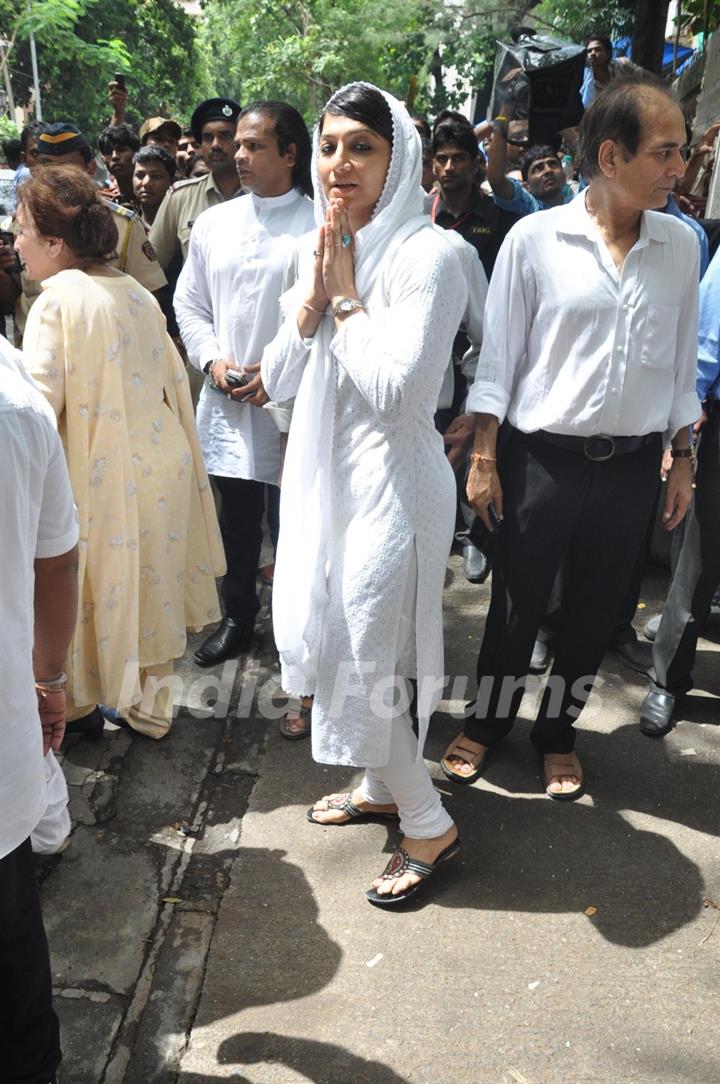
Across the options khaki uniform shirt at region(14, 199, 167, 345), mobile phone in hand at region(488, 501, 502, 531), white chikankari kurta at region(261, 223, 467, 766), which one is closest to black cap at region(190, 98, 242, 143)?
khaki uniform shirt at region(14, 199, 167, 345)

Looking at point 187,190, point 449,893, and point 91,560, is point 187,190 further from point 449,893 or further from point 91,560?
point 449,893

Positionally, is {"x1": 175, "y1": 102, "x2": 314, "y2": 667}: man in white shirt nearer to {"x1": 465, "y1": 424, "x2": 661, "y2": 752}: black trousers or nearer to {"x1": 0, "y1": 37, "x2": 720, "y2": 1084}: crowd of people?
{"x1": 0, "y1": 37, "x2": 720, "y2": 1084}: crowd of people

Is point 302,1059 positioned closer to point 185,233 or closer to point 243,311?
point 243,311

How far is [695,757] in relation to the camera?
130 inches

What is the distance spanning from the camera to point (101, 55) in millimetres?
23562

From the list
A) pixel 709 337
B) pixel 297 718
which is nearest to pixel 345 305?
pixel 709 337

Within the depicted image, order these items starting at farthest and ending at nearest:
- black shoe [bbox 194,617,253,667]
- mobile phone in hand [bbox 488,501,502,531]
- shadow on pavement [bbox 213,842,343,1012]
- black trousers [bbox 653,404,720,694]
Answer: black shoe [bbox 194,617,253,667]
black trousers [bbox 653,404,720,694]
mobile phone in hand [bbox 488,501,502,531]
shadow on pavement [bbox 213,842,343,1012]

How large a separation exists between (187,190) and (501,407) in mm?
2674

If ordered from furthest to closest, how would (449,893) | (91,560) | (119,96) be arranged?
(119,96) → (91,560) → (449,893)

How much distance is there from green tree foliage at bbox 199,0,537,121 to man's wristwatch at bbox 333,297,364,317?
15.1m

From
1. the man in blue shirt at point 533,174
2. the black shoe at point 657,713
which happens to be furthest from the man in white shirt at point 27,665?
the man in blue shirt at point 533,174

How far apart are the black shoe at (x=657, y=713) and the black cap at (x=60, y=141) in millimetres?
3821

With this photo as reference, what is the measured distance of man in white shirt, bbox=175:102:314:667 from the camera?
139 inches

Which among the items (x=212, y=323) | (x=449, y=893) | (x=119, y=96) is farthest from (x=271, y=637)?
(x=119, y=96)
